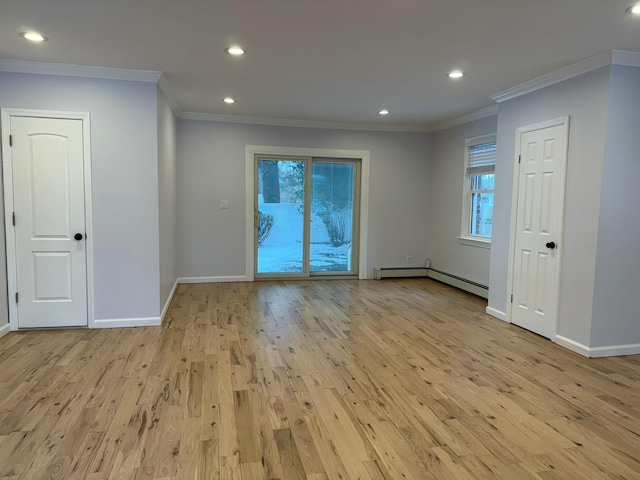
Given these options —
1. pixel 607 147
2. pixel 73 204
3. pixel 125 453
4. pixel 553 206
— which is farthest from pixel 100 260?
pixel 607 147

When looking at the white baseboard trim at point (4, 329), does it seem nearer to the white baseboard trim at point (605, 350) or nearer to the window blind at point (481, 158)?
the white baseboard trim at point (605, 350)

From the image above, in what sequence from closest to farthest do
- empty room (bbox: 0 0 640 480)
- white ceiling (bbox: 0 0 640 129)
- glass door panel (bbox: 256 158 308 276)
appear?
empty room (bbox: 0 0 640 480) < white ceiling (bbox: 0 0 640 129) < glass door panel (bbox: 256 158 308 276)

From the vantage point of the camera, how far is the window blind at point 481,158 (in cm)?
558

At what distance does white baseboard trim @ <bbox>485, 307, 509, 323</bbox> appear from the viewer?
4.62 m

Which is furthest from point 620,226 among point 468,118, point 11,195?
point 11,195

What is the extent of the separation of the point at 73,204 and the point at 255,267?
3056 millimetres

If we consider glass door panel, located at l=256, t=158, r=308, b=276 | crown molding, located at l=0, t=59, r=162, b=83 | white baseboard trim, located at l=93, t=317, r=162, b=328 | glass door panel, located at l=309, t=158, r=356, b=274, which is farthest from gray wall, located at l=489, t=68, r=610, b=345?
white baseboard trim, located at l=93, t=317, r=162, b=328

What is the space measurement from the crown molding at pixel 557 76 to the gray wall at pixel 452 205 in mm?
972

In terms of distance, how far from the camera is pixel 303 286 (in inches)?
250

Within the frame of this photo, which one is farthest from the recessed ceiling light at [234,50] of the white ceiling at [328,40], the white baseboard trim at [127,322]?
the white baseboard trim at [127,322]

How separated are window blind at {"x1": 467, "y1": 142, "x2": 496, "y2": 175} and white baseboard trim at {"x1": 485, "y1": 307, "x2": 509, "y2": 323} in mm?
1862

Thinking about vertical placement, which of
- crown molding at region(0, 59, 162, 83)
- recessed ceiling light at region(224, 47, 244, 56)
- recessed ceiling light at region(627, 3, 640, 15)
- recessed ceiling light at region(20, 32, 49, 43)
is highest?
recessed ceiling light at region(224, 47, 244, 56)

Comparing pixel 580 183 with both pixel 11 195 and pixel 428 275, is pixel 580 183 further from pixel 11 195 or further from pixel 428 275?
pixel 11 195

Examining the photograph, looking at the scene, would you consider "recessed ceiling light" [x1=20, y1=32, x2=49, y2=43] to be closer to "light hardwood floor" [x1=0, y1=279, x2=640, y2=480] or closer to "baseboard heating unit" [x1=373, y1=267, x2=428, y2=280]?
"light hardwood floor" [x1=0, y1=279, x2=640, y2=480]
